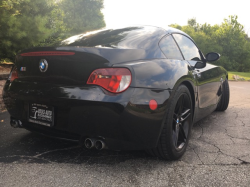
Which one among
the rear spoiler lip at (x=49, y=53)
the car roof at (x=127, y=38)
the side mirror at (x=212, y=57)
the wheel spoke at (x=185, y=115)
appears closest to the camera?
the rear spoiler lip at (x=49, y=53)

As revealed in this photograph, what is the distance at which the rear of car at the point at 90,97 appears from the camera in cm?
205

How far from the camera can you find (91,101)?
2045mm

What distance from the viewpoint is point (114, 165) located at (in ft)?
7.72

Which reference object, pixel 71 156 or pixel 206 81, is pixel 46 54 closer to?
Result: pixel 71 156

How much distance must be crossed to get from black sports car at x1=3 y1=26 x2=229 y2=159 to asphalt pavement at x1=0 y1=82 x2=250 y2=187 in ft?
0.71

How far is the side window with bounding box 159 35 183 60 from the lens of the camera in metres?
2.77

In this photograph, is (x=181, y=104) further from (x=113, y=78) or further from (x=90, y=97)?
(x=90, y=97)

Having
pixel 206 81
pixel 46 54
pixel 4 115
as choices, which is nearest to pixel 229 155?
pixel 206 81

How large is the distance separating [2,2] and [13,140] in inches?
192

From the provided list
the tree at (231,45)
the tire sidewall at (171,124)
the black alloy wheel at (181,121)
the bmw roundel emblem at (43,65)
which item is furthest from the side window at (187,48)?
the tree at (231,45)

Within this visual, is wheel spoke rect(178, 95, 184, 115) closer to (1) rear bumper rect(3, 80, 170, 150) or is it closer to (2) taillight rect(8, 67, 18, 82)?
(1) rear bumper rect(3, 80, 170, 150)

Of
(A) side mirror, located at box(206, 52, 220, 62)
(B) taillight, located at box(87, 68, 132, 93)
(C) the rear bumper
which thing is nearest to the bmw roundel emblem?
(C) the rear bumper

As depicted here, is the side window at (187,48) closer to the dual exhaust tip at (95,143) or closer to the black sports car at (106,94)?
the black sports car at (106,94)

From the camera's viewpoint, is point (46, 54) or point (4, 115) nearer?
point (46, 54)
